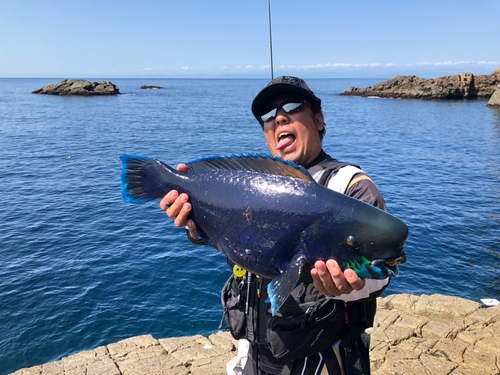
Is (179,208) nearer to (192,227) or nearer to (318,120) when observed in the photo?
(192,227)

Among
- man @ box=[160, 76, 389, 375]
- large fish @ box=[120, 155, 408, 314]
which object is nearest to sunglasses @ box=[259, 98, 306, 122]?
man @ box=[160, 76, 389, 375]

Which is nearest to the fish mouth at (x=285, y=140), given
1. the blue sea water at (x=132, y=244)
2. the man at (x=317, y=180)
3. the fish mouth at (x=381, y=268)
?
the man at (x=317, y=180)

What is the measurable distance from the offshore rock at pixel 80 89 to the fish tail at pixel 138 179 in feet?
356

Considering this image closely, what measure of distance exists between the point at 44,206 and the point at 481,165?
105 feet

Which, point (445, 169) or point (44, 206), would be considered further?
point (445, 169)

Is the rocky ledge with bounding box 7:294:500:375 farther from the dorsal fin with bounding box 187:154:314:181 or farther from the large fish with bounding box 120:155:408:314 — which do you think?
the dorsal fin with bounding box 187:154:314:181

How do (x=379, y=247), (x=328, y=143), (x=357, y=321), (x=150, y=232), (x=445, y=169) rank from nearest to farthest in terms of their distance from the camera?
(x=379, y=247)
(x=357, y=321)
(x=150, y=232)
(x=445, y=169)
(x=328, y=143)

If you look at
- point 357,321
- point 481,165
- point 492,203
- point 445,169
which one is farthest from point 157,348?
point 481,165

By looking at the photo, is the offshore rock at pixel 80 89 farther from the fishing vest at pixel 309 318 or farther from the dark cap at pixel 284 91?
the fishing vest at pixel 309 318

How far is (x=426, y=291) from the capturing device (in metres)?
13.9

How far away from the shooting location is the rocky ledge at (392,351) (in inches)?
304

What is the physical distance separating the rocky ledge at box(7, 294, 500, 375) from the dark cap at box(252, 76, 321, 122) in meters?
6.07

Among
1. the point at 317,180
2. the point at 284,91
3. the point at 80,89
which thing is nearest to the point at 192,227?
the point at 317,180

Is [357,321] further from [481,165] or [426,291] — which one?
[481,165]
